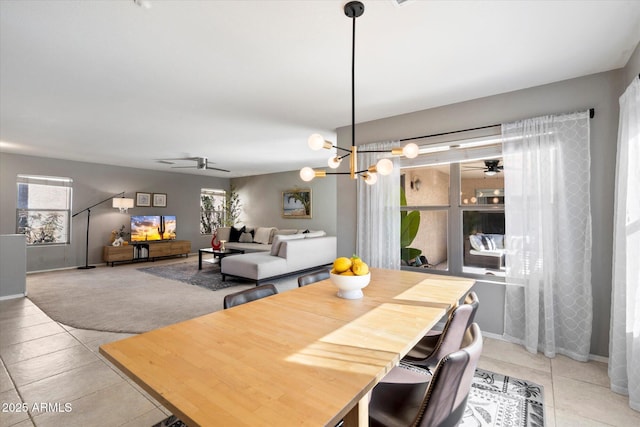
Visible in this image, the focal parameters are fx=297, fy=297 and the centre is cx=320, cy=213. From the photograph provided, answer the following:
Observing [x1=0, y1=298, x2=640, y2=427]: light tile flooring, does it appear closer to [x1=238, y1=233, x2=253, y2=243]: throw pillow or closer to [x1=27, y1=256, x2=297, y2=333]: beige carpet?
[x1=27, y1=256, x2=297, y2=333]: beige carpet

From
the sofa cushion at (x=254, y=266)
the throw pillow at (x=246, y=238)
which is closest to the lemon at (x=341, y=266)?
the sofa cushion at (x=254, y=266)

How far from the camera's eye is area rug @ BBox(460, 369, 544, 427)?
184cm

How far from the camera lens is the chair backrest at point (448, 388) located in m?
0.97

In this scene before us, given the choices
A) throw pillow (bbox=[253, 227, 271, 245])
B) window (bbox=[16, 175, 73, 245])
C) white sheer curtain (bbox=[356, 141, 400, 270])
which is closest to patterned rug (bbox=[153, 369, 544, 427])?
white sheer curtain (bbox=[356, 141, 400, 270])

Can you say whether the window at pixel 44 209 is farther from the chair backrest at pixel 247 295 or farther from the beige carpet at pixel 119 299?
the chair backrest at pixel 247 295

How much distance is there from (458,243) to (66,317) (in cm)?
473

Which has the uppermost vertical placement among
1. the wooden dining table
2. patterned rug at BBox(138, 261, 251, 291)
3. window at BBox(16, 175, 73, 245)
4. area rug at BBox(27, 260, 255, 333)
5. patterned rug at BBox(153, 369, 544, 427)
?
window at BBox(16, 175, 73, 245)

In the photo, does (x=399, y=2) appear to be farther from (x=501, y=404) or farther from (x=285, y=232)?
(x=285, y=232)

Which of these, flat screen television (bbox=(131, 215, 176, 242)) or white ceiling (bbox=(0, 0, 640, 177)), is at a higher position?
white ceiling (bbox=(0, 0, 640, 177))

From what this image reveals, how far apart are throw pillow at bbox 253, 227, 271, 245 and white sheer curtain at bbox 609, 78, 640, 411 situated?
6.77m

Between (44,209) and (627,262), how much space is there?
9.20 metres

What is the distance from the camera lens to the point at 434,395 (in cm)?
98

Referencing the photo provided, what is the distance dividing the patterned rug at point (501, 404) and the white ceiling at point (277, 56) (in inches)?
97.4

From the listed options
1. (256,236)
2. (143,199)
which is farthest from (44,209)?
(256,236)
